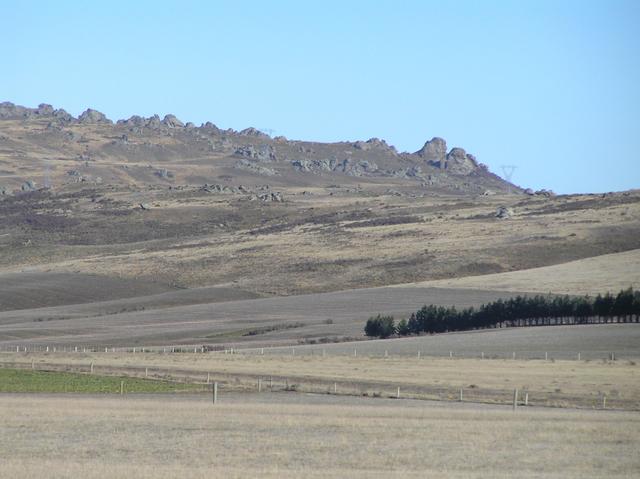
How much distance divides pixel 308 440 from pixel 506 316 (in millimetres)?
57626

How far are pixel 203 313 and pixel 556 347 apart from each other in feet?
136

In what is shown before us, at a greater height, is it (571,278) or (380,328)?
(571,278)

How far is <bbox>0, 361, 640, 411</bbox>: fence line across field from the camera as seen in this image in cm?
4622

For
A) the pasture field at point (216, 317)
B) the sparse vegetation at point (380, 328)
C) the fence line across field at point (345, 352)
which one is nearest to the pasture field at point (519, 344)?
the fence line across field at point (345, 352)

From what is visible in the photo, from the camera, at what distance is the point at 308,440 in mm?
32719

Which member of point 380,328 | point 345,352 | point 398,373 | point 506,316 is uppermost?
point 506,316

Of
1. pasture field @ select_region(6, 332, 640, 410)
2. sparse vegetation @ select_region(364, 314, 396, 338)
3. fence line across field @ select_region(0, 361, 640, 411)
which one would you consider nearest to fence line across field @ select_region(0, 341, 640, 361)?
pasture field @ select_region(6, 332, 640, 410)

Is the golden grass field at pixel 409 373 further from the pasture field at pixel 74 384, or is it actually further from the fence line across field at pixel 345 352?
the pasture field at pixel 74 384

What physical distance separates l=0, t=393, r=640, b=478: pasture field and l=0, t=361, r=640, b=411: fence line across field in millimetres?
3318

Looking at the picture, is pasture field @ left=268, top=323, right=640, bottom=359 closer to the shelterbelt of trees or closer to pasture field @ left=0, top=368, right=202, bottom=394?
the shelterbelt of trees

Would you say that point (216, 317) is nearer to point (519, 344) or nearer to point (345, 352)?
point (345, 352)

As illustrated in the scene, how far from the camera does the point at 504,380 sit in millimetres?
55219

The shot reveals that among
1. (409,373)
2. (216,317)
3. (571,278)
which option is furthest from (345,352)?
(571,278)

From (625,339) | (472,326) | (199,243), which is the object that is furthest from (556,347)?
(199,243)
